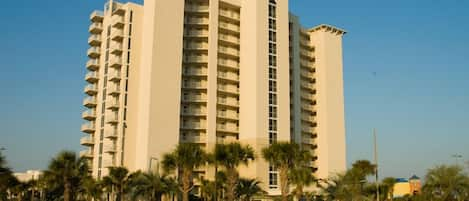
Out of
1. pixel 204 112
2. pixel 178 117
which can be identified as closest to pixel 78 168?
pixel 178 117

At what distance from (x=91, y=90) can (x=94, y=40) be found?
9548 millimetres

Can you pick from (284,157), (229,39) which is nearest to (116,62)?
(229,39)

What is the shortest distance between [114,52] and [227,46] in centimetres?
1920

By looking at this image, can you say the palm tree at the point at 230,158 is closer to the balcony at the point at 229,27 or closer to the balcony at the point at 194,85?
the balcony at the point at 194,85

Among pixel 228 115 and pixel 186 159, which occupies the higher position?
pixel 228 115

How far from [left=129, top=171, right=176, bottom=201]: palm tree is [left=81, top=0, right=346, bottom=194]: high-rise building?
9703 millimetres

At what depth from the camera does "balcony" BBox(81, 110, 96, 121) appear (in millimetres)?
89688

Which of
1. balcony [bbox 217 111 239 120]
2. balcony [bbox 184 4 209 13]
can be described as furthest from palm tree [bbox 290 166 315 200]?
balcony [bbox 184 4 209 13]

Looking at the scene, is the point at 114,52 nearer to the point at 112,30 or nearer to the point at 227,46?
the point at 112,30

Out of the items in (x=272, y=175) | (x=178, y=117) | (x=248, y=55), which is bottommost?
(x=272, y=175)

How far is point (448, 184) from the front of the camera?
6994 cm

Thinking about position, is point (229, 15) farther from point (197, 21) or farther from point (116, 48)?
point (116, 48)

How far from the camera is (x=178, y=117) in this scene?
77.0 metres

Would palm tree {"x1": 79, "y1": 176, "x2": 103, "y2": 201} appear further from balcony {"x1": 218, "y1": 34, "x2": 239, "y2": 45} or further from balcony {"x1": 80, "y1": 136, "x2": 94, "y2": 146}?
balcony {"x1": 218, "y1": 34, "x2": 239, "y2": 45}
